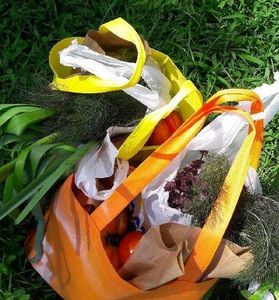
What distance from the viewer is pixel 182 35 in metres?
2.02

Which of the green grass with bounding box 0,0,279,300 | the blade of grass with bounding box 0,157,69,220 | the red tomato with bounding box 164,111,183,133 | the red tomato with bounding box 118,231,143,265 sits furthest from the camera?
the green grass with bounding box 0,0,279,300

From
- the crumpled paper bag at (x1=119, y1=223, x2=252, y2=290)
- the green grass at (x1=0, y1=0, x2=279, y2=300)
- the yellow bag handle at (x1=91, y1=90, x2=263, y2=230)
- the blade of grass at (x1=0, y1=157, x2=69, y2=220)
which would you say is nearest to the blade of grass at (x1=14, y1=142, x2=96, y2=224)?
the blade of grass at (x1=0, y1=157, x2=69, y2=220)

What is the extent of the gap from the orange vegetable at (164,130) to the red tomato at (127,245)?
0.22 meters

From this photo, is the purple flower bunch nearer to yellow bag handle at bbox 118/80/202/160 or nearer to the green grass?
yellow bag handle at bbox 118/80/202/160

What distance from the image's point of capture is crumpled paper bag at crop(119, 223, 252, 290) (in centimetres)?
144

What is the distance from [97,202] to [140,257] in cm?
16

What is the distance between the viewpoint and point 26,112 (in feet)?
5.21

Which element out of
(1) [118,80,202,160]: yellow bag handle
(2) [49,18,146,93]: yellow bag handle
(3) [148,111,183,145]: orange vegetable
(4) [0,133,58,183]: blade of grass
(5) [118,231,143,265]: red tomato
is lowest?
(5) [118,231,143,265]: red tomato

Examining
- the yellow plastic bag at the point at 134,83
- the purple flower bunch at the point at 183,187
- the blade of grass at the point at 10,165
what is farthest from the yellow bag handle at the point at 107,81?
the purple flower bunch at the point at 183,187

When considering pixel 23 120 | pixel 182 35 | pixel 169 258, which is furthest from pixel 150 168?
pixel 182 35

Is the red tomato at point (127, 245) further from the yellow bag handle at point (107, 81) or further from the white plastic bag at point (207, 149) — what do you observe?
the yellow bag handle at point (107, 81)

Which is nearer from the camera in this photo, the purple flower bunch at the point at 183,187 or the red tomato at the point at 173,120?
the purple flower bunch at the point at 183,187

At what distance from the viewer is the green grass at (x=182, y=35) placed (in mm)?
1923

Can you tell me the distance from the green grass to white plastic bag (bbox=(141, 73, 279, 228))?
0.26m
